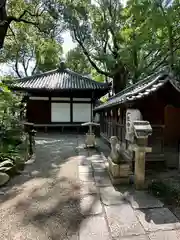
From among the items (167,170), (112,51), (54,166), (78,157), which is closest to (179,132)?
(167,170)

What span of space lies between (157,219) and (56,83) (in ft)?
38.3

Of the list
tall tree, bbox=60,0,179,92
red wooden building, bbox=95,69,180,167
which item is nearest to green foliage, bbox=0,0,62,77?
tall tree, bbox=60,0,179,92

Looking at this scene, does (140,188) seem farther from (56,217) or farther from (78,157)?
(78,157)

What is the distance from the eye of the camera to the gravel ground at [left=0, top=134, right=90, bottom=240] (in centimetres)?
260

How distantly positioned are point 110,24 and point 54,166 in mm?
14651

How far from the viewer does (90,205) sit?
3.30 metres

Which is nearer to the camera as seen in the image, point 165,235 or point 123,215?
point 165,235

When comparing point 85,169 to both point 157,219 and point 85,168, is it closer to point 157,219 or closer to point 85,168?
point 85,168

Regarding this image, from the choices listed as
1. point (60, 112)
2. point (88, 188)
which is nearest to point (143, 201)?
point (88, 188)

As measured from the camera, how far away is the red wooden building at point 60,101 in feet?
41.3

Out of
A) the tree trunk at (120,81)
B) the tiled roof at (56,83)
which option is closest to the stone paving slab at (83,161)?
the tiled roof at (56,83)

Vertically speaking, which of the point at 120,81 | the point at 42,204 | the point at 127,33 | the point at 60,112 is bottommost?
the point at 42,204

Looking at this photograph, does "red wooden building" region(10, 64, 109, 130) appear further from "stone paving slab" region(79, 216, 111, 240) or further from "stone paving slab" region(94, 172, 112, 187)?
"stone paving slab" region(79, 216, 111, 240)

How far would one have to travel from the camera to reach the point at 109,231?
8.46 ft
